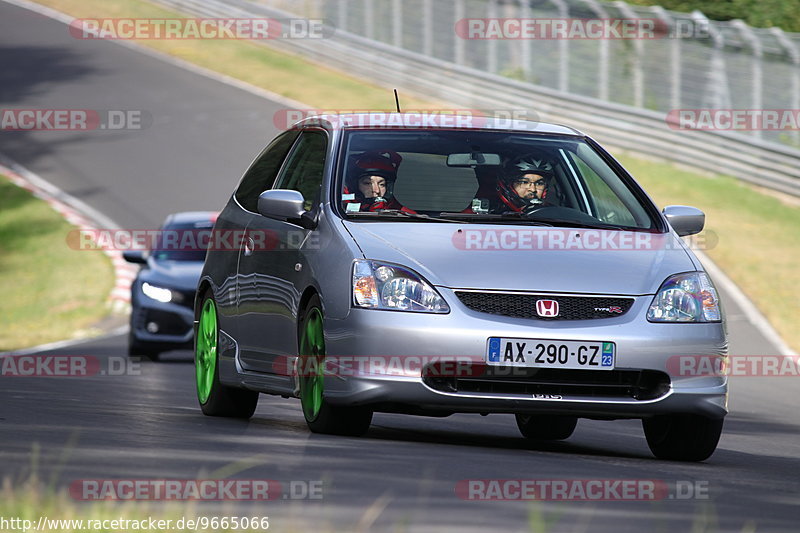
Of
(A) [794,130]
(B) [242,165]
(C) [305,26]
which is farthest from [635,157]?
(C) [305,26]

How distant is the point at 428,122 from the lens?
9.55m

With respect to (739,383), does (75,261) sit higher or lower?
lower

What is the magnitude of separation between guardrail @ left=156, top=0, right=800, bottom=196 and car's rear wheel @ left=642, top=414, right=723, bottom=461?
20315 millimetres

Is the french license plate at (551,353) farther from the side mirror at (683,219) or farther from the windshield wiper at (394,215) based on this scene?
the side mirror at (683,219)

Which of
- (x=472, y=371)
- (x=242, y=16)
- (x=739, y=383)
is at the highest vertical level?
(x=472, y=371)

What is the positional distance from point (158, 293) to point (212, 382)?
308 inches

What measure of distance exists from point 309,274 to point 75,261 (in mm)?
18108

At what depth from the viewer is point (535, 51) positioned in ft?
115

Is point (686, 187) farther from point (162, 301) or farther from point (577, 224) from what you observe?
point (577, 224)

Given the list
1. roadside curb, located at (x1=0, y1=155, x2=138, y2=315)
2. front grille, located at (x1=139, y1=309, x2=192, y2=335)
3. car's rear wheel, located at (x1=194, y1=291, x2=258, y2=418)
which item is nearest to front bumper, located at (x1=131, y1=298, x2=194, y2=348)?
front grille, located at (x1=139, y1=309, x2=192, y2=335)

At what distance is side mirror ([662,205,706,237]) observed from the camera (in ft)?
30.4

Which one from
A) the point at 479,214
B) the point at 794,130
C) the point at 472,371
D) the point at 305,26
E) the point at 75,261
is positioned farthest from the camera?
the point at 305,26

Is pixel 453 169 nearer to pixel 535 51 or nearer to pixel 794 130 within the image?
pixel 794 130

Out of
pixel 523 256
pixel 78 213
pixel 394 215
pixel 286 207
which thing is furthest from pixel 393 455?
pixel 78 213
